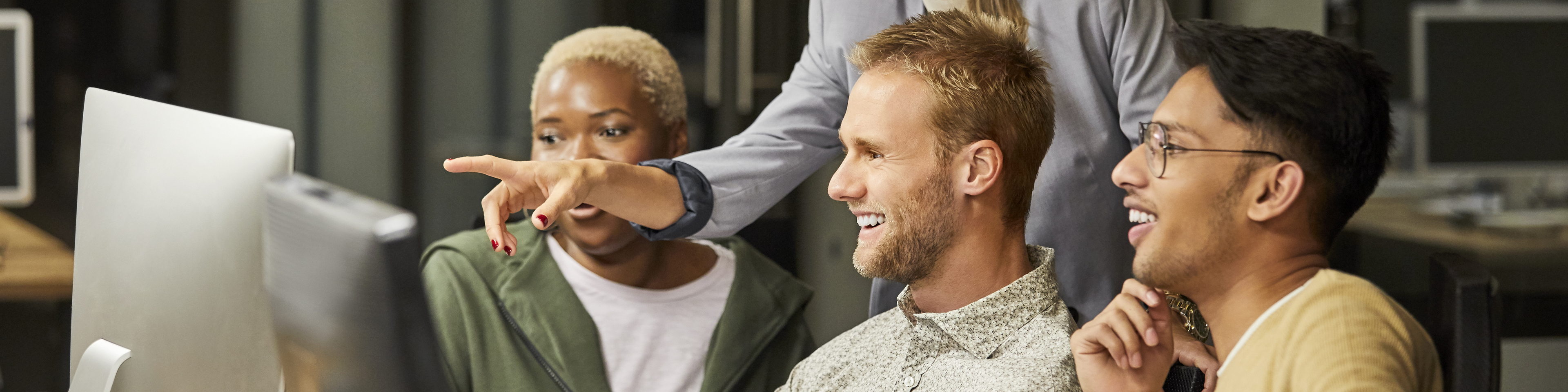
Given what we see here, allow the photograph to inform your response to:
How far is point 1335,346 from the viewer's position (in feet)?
2.63

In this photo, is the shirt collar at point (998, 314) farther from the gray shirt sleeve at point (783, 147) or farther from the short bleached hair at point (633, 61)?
the short bleached hair at point (633, 61)

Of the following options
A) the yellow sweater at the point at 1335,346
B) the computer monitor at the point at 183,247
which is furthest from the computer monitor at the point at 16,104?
the yellow sweater at the point at 1335,346

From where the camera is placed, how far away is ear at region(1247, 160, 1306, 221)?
2.86 feet

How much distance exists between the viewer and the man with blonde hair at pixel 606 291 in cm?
149

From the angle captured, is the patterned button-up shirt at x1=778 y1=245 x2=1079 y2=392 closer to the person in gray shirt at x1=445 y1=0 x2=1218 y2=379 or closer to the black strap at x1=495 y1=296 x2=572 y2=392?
the person in gray shirt at x1=445 y1=0 x2=1218 y2=379

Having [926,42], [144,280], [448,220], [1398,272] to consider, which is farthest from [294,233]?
[1398,272]

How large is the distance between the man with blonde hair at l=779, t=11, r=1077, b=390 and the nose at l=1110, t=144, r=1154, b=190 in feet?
0.42

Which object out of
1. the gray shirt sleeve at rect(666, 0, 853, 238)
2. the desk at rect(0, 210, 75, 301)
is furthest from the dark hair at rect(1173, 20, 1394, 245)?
the desk at rect(0, 210, 75, 301)

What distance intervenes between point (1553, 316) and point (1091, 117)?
1.77 meters

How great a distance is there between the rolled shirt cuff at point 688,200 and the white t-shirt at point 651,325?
32 cm

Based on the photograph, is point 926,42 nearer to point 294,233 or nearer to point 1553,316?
point 294,233

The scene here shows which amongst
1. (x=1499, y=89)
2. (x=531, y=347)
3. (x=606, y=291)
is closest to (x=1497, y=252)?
(x=1499, y=89)

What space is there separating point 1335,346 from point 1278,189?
0.14m

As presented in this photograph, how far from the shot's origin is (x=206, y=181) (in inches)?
31.0
